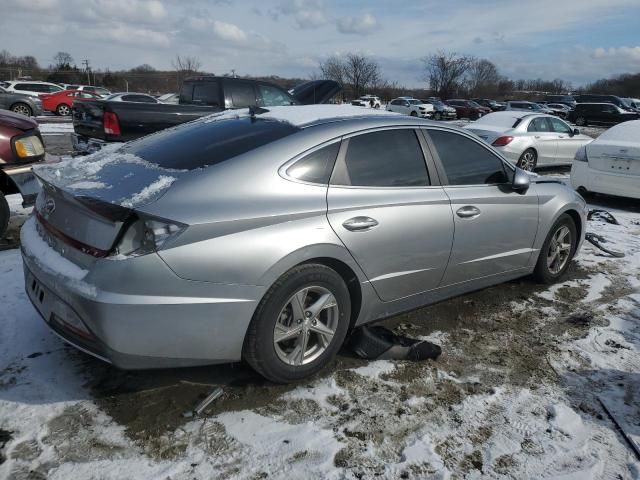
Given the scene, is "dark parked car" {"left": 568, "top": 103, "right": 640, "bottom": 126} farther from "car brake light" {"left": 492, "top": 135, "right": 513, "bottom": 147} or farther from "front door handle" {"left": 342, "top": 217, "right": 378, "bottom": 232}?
"front door handle" {"left": 342, "top": 217, "right": 378, "bottom": 232}

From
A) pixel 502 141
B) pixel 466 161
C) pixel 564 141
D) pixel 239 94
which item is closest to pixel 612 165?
pixel 502 141

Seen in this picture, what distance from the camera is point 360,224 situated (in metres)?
3.04

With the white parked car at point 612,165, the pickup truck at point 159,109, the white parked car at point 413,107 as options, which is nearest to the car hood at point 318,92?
the pickup truck at point 159,109

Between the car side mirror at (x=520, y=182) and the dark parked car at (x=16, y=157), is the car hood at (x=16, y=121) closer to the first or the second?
the dark parked car at (x=16, y=157)

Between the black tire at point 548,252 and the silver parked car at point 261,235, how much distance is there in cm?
83

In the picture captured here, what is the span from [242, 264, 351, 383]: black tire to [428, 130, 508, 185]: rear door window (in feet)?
4.38

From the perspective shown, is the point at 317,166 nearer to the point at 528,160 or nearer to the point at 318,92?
the point at 318,92

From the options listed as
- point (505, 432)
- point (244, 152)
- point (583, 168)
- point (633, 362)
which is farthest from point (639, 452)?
point (583, 168)

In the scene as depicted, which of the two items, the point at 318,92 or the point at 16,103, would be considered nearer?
the point at 318,92

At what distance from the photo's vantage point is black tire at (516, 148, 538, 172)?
37.6 ft

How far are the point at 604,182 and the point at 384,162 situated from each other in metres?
6.26

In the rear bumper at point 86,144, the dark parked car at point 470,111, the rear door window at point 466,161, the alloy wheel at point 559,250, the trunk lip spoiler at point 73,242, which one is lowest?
the dark parked car at point 470,111

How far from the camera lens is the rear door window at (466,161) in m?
3.73

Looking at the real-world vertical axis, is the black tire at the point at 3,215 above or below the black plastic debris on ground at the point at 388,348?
above
